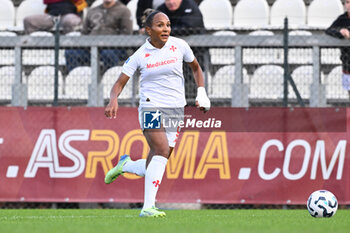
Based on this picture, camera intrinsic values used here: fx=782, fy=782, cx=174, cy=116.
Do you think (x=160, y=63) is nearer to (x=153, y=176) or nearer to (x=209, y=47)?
(x=153, y=176)

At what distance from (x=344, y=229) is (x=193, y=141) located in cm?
513

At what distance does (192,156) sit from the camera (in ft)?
37.2

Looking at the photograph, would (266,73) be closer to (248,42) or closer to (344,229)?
(248,42)

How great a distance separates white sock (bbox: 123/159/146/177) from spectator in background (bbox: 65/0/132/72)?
12.0 feet

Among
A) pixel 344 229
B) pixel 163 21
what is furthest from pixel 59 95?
pixel 344 229

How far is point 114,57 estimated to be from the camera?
40.2 feet

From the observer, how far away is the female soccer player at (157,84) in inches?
316

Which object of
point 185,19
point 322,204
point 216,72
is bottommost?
point 322,204

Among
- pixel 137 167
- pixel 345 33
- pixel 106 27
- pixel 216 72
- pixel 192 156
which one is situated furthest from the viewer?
pixel 106 27

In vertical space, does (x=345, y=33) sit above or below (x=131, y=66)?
above

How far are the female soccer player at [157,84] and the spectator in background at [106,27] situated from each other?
4.09 m

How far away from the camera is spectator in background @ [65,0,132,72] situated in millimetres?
12242

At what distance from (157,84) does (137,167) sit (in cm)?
103

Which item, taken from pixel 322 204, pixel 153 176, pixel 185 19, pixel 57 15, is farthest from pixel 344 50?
pixel 57 15
